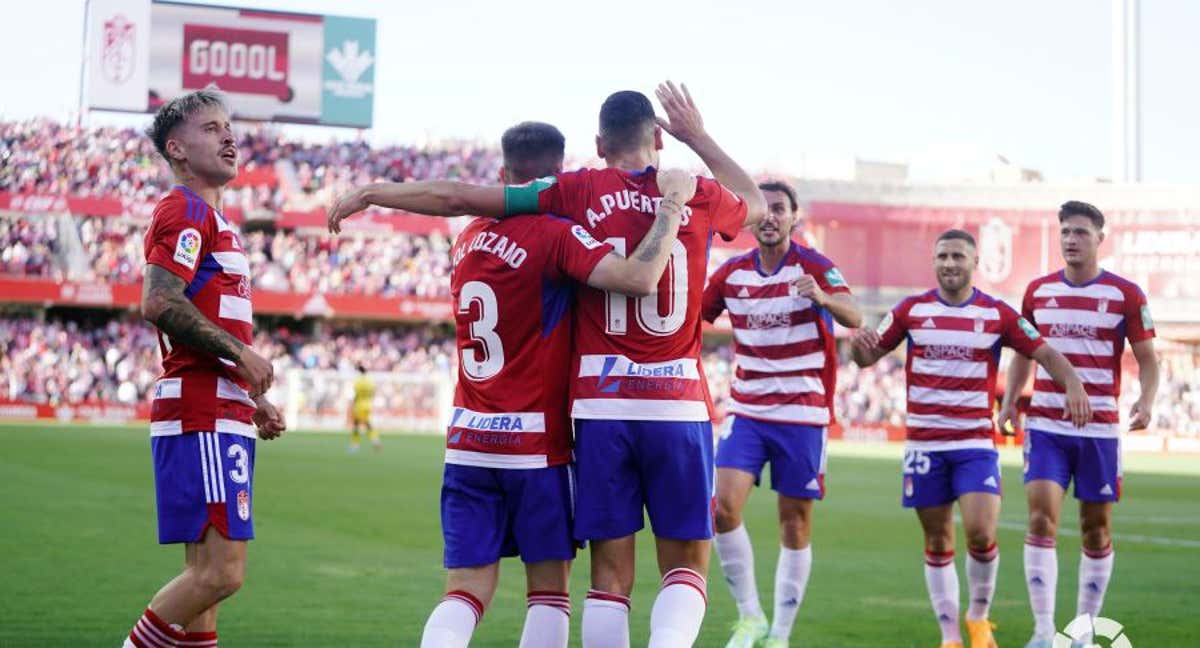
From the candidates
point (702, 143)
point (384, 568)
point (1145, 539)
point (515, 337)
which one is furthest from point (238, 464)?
point (1145, 539)

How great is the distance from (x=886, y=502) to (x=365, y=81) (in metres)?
32.5

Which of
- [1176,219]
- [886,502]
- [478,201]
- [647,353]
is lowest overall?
[886,502]

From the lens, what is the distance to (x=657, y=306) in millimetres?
5965

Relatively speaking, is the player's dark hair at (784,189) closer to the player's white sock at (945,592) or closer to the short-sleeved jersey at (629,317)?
the player's white sock at (945,592)

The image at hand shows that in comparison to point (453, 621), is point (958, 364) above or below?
above

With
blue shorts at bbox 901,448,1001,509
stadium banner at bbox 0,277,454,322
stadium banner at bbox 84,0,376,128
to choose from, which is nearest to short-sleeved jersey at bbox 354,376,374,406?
stadium banner at bbox 0,277,454,322

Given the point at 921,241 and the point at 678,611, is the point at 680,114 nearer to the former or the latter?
the point at 678,611

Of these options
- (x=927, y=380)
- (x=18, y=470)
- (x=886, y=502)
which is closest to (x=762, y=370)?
(x=927, y=380)

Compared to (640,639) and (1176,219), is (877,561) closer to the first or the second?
(640,639)

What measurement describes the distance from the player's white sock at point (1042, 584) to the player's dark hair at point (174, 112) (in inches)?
223

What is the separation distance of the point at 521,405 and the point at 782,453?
11.6 feet

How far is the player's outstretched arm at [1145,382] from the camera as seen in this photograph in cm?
931

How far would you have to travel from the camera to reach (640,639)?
345 inches

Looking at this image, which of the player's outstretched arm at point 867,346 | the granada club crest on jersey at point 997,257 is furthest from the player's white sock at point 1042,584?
the granada club crest on jersey at point 997,257
